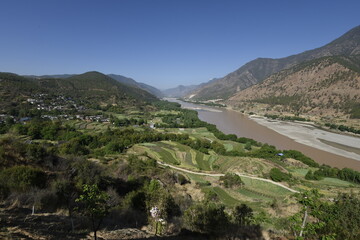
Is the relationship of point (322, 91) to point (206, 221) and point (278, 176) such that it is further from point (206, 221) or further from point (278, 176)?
point (206, 221)

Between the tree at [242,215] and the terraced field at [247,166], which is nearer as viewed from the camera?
the tree at [242,215]

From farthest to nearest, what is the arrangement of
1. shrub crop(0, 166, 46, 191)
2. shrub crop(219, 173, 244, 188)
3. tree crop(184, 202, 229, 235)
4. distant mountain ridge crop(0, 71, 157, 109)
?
distant mountain ridge crop(0, 71, 157, 109), shrub crop(219, 173, 244, 188), shrub crop(0, 166, 46, 191), tree crop(184, 202, 229, 235)

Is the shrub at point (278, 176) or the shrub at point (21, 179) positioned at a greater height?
the shrub at point (21, 179)

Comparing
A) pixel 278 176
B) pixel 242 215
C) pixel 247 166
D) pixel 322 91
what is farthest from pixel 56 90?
pixel 322 91

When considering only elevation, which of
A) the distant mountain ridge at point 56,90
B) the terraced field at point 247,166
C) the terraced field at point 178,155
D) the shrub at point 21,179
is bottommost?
the terraced field at point 178,155

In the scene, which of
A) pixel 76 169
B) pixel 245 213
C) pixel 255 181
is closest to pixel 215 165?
pixel 255 181

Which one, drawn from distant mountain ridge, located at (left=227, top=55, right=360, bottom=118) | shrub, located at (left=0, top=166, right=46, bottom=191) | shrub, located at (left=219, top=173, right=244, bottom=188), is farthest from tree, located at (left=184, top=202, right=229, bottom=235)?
distant mountain ridge, located at (left=227, top=55, right=360, bottom=118)

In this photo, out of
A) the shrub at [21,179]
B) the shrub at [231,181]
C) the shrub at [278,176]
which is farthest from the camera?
the shrub at [278,176]

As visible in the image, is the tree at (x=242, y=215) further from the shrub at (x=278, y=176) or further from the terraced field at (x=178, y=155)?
the terraced field at (x=178, y=155)

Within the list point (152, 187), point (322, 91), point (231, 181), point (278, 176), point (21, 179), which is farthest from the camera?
point (322, 91)

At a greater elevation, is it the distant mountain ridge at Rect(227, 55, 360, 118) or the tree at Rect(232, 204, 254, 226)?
the distant mountain ridge at Rect(227, 55, 360, 118)

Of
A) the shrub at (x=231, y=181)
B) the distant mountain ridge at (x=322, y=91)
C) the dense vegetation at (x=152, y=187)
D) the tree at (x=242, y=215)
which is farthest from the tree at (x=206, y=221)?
the distant mountain ridge at (x=322, y=91)

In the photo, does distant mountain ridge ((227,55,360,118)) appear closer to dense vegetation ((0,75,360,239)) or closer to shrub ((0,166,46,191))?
dense vegetation ((0,75,360,239))
